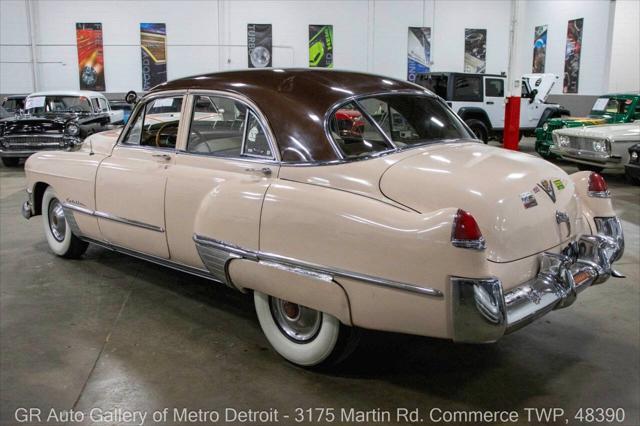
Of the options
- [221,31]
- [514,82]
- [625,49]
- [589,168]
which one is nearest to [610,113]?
[589,168]

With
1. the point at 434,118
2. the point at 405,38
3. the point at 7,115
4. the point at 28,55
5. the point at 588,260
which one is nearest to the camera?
the point at 588,260

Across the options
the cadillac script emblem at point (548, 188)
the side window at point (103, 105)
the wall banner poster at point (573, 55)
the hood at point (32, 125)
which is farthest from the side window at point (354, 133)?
the wall banner poster at point (573, 55)

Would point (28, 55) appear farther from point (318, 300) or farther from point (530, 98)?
point (318, 300)

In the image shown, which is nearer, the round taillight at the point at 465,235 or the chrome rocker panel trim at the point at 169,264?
the round taillight at the point at 465,235

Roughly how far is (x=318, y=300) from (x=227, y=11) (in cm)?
1832

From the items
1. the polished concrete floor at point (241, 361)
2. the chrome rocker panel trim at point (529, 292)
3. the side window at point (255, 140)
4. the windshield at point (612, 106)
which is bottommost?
the polished concrete floor at point (241, 361)

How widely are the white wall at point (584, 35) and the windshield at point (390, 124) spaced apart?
47.0 ft

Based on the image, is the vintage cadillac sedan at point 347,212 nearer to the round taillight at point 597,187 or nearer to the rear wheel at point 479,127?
the round taillight at point 597,187

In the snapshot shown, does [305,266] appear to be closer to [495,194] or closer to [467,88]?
[495,194]

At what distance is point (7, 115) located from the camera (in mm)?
12906

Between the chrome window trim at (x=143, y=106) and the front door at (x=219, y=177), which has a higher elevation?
the chrome window trim at (x=143, y=106)

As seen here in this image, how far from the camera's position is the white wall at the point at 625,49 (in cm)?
1638

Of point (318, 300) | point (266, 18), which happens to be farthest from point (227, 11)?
point (318, 300)

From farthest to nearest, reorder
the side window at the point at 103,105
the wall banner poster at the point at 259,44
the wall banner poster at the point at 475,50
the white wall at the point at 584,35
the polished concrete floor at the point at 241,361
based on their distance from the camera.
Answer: the wall banner poster at the point at 475,50 < the wall banner poster at the point at 259,44 < the white wall at the point at 584,35 < the side window at the point at 103,105 < the polished concrete floor at the point at 241,361
